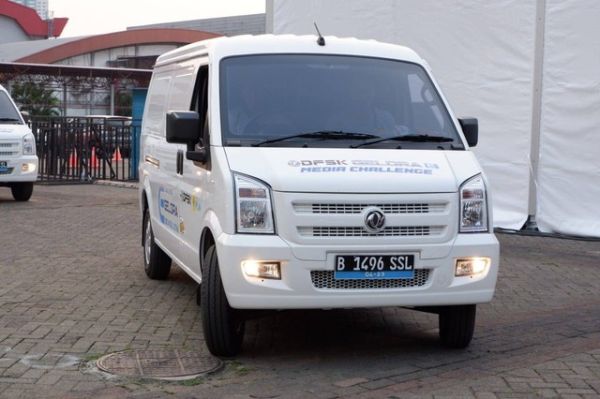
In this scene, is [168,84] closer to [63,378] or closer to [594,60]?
[63,378]

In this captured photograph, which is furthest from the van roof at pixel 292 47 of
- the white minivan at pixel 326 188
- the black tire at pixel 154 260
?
the black tire at pixel 154 260

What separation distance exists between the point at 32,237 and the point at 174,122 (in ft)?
21.8

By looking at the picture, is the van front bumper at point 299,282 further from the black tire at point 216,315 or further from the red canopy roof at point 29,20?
the red canopy roof at point 29,20

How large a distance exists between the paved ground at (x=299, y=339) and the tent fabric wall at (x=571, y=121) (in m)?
2.25

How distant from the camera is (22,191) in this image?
60.4 feet

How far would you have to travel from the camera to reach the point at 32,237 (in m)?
13.0

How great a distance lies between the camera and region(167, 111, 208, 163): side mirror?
6.95m

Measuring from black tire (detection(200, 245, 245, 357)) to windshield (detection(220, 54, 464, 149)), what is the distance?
2.79ft

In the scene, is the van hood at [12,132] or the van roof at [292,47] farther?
the van hood at [12,132]

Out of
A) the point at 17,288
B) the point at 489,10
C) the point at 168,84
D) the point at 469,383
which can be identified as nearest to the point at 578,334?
the point at 469,383

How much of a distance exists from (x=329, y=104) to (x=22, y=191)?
12.4 m

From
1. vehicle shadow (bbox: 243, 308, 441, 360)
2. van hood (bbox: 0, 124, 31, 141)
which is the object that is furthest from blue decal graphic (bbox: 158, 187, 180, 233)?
van hood (bbox: 0, 124, 31, 141)

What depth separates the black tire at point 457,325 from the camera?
6.84m

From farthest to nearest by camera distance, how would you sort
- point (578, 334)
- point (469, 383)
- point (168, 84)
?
1. point (168, 84)
2. point (578, 334)
3. point (469, 383)
